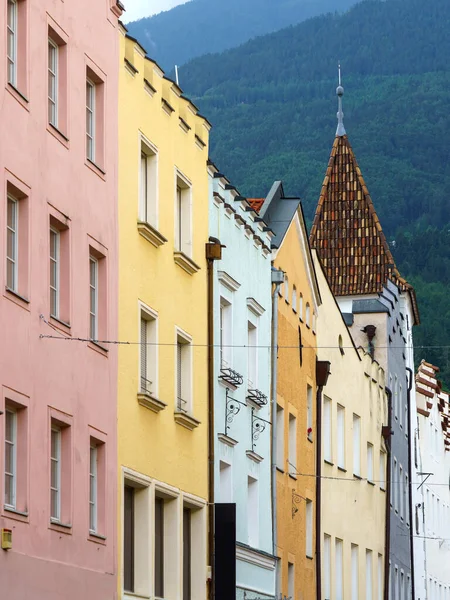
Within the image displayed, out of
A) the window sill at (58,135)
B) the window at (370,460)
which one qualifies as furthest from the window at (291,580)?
the window sill at (58,135)

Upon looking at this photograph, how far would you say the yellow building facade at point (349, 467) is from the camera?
47500 mm

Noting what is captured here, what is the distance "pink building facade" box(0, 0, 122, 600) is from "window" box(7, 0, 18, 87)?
3cm

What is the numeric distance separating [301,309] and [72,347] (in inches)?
782

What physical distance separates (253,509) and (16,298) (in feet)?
54.6

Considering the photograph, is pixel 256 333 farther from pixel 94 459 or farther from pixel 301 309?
pixel 94 459

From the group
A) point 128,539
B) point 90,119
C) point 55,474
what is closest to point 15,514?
point 55,474

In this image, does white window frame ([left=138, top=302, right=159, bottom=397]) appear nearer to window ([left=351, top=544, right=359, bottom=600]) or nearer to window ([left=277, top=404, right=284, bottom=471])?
window ([left=277, top=404, right=284, bottom=471])

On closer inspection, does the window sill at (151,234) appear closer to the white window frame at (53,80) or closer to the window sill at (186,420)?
the window sill at (186,420)

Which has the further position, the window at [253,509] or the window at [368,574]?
the window at [368,574]

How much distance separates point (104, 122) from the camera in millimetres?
27484

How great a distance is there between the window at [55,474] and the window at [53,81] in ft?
15.5

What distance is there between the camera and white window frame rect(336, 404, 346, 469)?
49719 millimetres

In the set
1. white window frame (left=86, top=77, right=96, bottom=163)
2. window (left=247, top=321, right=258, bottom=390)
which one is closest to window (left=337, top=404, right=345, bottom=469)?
window (left=247, top=321, right=258, bottom=390)

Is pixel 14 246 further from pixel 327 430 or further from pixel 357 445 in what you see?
pixel 357 445
